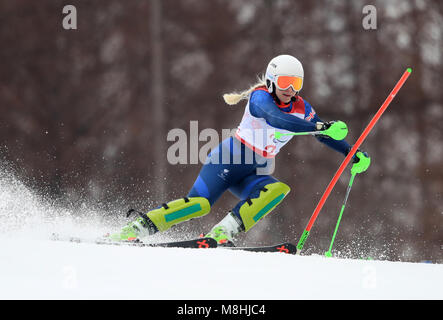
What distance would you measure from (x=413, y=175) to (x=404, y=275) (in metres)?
7.14

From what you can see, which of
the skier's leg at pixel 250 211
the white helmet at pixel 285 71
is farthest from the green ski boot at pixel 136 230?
the white helmet at pixel 285 71

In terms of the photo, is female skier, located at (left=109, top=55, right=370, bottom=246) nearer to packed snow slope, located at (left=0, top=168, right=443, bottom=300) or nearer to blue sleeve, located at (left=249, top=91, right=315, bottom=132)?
blue sleeve, located at (left=249, top=91, right=315, bottom=132)

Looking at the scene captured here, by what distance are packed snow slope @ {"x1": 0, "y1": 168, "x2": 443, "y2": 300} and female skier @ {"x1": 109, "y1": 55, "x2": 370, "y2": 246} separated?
30.1 inches

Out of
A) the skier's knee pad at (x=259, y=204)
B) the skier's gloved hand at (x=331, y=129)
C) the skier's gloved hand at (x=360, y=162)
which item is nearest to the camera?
the skier's gloved hand at (x=331, y=129)

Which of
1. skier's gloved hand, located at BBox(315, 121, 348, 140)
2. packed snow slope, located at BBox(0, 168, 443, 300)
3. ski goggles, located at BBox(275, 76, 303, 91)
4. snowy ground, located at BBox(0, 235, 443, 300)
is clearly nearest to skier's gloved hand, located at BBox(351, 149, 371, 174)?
skier's gloved hand, located at BBox(315, 121, 348, 140)

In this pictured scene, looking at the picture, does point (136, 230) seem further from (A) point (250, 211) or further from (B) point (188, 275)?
(B) point (188, 275)

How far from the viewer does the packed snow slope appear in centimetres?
205

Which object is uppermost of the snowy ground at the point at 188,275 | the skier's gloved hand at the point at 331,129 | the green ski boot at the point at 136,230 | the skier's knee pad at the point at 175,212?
the skier's gloved hand at the point at 331,129

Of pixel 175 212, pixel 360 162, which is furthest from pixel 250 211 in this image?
pixel 360 162

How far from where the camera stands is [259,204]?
140 inches

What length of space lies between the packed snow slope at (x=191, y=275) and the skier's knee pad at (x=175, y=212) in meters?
0.83

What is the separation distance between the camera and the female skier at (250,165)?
349 cm

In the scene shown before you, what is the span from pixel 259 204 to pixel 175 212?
533mm

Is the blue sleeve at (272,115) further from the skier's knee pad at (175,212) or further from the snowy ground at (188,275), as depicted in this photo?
the snowy ground at (188,275)
